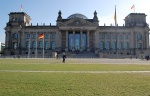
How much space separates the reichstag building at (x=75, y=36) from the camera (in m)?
112

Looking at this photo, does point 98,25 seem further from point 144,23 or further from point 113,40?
point 144,23

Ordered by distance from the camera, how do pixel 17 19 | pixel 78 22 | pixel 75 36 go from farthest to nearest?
pixel 17 19 < pixel 75 36 < pixel 78 22

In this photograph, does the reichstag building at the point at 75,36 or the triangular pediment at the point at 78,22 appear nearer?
the triangular pediment at the point at 78,22

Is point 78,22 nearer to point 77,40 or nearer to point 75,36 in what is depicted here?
point 75,36

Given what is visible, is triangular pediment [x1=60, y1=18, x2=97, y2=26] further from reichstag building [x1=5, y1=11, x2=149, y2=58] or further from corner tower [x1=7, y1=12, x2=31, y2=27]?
corner tower [x1=7, y1=12, x2=31, y2=27]

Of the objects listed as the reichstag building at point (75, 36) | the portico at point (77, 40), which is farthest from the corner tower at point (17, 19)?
the portico at point (77, 40)

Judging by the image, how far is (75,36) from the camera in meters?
113

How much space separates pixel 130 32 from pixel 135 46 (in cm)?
788

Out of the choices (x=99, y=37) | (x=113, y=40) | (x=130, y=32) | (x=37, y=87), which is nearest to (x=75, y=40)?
(x=99, y=37)

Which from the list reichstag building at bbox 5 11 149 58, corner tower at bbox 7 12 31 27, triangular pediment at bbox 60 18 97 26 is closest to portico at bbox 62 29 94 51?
reichstag building at bbox 5 11 149 58

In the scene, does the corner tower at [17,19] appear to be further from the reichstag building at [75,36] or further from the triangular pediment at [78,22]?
the triangular pediment at [78,22]

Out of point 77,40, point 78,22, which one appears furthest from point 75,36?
point 78,22

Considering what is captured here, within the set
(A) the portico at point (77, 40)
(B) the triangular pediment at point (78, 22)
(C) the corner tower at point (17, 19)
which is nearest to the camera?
(B) the triangular pediment at point (78, 22)

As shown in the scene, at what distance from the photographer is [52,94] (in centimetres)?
963
